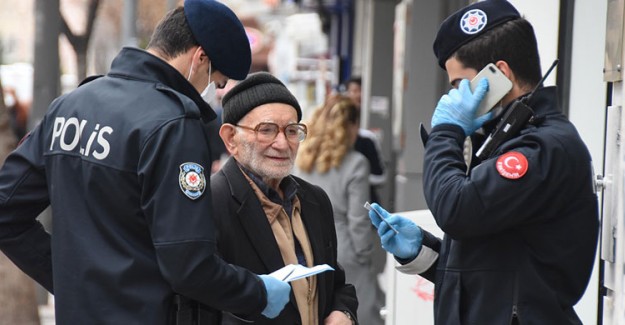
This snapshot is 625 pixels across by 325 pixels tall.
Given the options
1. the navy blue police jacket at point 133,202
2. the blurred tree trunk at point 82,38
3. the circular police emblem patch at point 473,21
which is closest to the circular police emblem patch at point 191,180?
the navy blue police jacket at point 133,202

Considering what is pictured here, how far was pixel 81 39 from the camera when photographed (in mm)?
13562

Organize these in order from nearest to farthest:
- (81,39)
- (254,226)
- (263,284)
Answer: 1. (263,284)
2. (254,226)
3. (81,39)

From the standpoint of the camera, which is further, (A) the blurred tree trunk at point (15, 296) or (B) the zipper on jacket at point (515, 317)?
(A) the blurred tree trunk at point (15, 296)

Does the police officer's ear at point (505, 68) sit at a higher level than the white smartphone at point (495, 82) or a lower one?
higher

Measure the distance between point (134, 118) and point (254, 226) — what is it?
2.33 feet

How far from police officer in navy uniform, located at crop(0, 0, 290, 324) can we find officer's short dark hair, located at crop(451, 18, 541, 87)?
29.1 inches

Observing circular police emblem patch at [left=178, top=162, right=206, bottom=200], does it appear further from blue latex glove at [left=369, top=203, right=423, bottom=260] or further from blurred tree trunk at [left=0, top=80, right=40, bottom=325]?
blurred tree trunk at [left=0, top=80, right=40, bottom=325]

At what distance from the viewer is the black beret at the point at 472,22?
344 centimetres

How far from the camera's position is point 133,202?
3182 millimetres

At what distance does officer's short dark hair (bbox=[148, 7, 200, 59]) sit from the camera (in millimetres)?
3395

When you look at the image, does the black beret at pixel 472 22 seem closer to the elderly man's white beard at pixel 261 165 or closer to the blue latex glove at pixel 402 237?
the blue latex glove at pixel 402 237

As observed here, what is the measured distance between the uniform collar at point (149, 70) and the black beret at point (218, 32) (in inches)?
5.1

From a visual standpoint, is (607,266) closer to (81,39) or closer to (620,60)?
(620,60)

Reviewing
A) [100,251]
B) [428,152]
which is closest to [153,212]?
[100,251]
